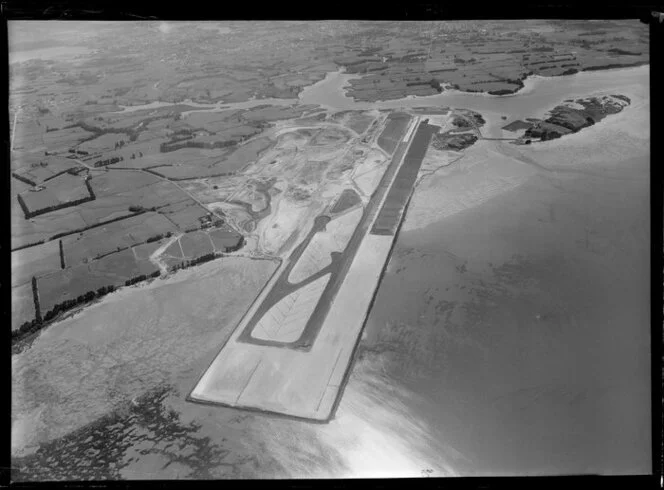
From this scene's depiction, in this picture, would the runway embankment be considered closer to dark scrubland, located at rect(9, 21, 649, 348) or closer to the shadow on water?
the shadow on water

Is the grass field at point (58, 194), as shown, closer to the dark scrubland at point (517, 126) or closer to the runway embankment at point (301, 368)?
the runway embankment at point (301, 368)

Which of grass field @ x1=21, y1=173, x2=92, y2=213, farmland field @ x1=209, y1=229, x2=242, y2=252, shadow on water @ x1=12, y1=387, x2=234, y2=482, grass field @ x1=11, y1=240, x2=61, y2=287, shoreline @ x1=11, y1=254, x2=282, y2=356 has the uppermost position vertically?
grass field @ x1=21, y1=173, x2=92, y2=213

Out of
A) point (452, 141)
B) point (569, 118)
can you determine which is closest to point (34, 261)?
point (452, 141)

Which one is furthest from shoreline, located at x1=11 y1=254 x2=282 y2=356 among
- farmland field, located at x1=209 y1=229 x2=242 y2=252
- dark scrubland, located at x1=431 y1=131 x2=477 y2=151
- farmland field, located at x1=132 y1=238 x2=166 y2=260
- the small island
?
the small island

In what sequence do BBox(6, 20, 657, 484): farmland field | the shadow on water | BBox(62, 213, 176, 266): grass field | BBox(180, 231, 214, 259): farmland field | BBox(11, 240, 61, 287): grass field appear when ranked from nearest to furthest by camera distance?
the shadow on water → BBox(6, 20, 657, 484): farmland field → BBox(11, 240, 61, 287): grass field → BBox(62, 213, 176, 266): grass field → BBox(180, 231, 214, 259): farmland field

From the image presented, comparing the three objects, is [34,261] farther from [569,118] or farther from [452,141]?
[569,118]

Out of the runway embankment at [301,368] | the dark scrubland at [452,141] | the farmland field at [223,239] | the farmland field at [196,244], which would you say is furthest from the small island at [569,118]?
the farmland field at [196,244]

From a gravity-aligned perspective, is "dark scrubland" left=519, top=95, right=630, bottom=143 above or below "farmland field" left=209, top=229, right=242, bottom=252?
above

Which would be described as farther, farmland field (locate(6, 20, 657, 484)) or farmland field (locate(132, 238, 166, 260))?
farmland field (locate(132, 238, 166, 260))
